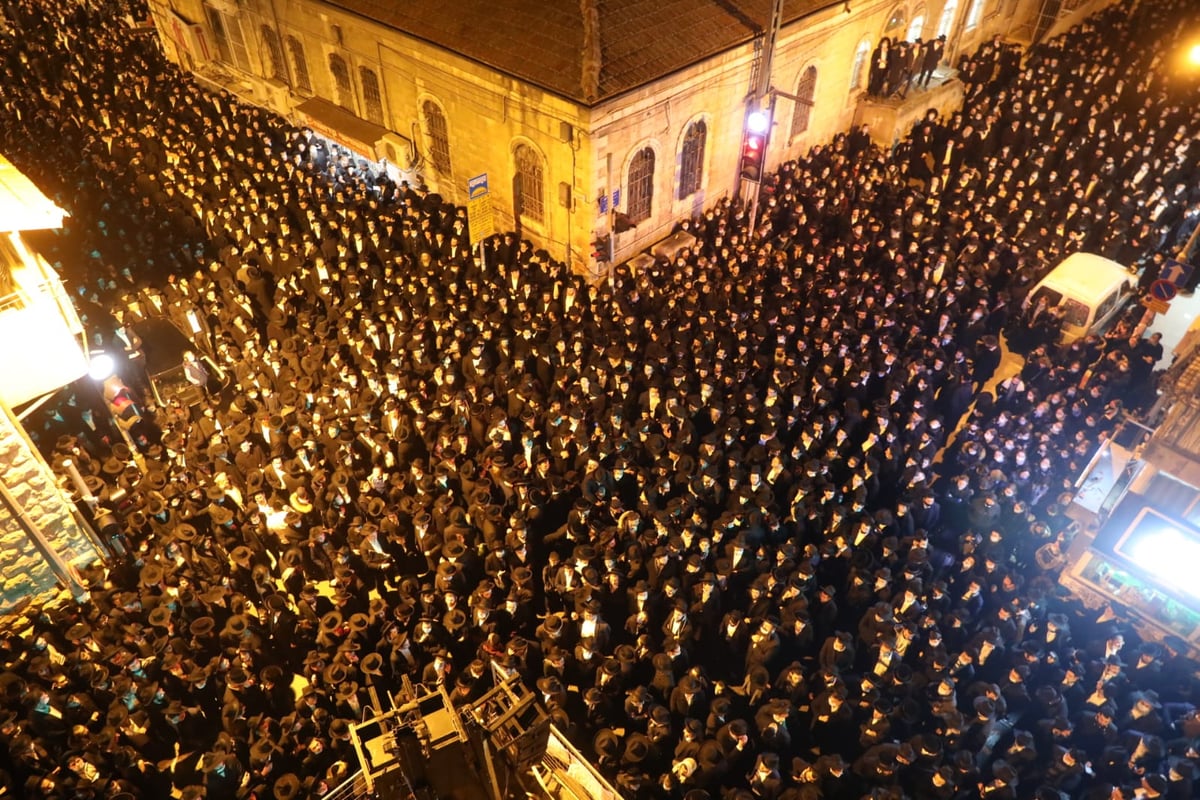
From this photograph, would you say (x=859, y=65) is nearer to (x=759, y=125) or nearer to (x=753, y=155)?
(x=753, y=155)

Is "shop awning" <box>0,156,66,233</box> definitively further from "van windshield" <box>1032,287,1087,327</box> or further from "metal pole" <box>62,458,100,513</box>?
"van windshield" <box>1032,287,1087,327</box>

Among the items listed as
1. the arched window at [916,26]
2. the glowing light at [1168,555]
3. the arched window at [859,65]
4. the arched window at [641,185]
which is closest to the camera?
the glowing light at [1168,555]

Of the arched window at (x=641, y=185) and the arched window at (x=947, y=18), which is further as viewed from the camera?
the arched window at (x=947, y=18)

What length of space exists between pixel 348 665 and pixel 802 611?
5.31 meters

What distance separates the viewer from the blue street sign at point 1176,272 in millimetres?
15931

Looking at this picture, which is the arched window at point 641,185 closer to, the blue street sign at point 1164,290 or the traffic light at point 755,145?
the traffic light at point 755,145

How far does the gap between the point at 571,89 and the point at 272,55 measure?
1325 cm

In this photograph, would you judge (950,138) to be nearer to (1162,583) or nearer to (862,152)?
(862,152)

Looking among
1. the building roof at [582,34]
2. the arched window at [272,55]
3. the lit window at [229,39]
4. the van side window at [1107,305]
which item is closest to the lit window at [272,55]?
the arched window at [272,55]

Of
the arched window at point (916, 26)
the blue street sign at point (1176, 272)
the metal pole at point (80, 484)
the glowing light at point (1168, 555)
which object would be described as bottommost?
the metal pole at point (80, 484)

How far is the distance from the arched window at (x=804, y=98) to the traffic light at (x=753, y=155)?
453cm

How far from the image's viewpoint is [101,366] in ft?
39.7

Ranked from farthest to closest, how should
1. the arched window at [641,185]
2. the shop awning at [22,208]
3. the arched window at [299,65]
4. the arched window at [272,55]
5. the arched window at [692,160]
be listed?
1. the arched window at [272,55]
2. the arched window at [299,65]
3. the arched window at [692,160]
4. the arched window at [641,185]
5. the shop awning at [22,208]

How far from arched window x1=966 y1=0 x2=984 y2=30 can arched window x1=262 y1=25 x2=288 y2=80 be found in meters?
23.0
